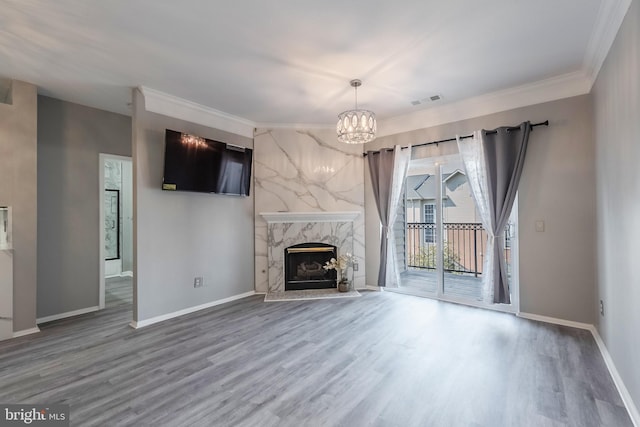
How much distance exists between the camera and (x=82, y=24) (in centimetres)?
224

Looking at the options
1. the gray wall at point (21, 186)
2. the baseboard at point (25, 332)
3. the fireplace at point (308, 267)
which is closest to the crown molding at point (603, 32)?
the fireplace at point (308, 267)

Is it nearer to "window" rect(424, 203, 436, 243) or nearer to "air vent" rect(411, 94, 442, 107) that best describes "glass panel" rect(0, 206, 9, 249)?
"air vent" rect(411, 94, 442, 107)

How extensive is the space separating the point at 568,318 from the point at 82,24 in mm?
5508

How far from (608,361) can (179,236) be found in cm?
462

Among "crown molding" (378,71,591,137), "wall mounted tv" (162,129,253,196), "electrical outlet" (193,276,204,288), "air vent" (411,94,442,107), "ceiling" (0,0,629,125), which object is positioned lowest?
"electrical outlet" (193,276,204,288)

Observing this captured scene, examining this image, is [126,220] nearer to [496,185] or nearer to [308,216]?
[308,216]

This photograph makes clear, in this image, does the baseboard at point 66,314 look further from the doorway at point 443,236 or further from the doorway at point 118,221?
the doorway at point 443,236

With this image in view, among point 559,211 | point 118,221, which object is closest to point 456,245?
point 559,211

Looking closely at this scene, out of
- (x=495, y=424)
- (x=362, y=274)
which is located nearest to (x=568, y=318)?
(x=495, y=424)

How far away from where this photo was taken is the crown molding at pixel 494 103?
3.16m

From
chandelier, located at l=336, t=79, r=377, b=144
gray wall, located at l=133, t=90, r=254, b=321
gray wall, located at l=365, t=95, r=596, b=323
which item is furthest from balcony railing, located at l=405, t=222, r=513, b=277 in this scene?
gray wall, located at l=133, t=90, r=254, b=321

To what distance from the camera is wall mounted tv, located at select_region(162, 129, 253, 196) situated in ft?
11.6

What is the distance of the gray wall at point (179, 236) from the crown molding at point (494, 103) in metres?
2.55

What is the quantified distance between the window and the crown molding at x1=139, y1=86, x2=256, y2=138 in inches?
126
